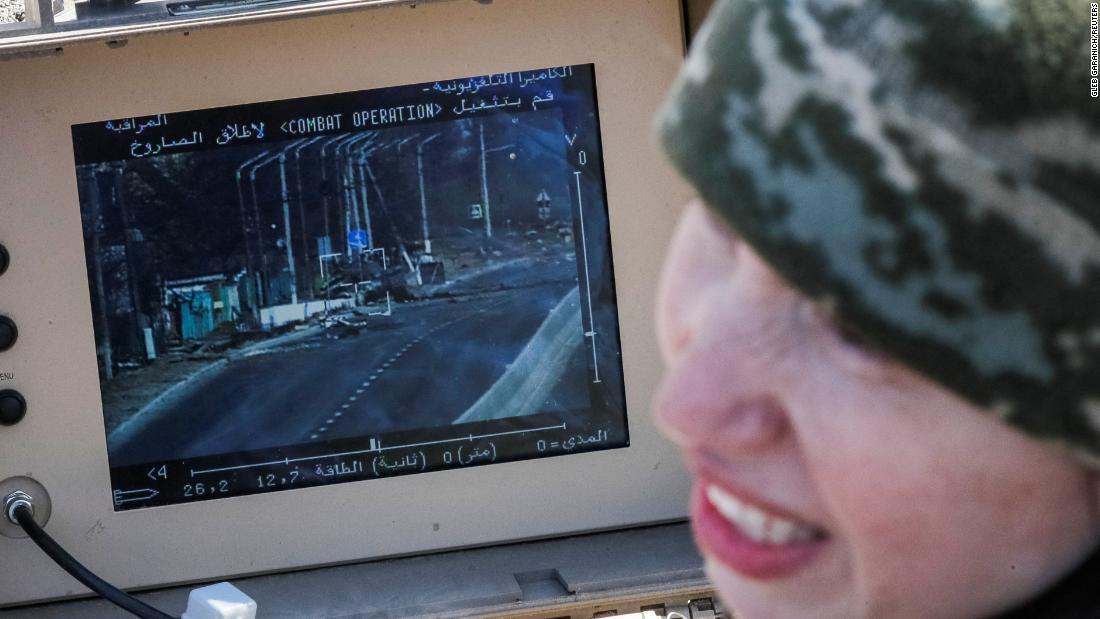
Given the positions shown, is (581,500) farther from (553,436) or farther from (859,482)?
(859,482)

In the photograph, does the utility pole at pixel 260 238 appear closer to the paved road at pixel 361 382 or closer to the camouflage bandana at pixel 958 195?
the paved road at pixel 361 382

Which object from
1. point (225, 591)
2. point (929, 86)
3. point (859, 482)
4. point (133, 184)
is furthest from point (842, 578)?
point (133, 184)

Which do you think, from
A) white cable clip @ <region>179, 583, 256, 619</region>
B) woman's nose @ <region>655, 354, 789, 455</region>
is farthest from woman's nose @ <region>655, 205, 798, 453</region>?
white cable clip @ <region>179, 583, 256, 619</region>

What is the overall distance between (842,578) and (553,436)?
2.04 metres

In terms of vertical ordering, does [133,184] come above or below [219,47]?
below

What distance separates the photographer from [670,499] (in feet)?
8.45

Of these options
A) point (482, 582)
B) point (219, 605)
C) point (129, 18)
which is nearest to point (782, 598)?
point (219, 605)

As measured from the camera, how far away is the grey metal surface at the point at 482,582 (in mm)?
2321

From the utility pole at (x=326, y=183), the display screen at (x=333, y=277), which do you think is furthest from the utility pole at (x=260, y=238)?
the utility pole at (x=326, y=183)

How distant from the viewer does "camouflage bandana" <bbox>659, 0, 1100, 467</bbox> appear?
0.43 meters

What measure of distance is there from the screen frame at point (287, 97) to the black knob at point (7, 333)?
0.06ft

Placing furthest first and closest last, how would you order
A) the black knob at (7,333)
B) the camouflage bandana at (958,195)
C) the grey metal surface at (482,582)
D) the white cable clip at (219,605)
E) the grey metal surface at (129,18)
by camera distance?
the black knob at (7,333) → the grey metal surface at (482,582) → the grey metal surface at (129,18) → the white cable clip at (219,605) → the camouflage bandana at (958,195)

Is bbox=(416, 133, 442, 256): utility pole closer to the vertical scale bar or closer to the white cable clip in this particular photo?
the vertical scale bar

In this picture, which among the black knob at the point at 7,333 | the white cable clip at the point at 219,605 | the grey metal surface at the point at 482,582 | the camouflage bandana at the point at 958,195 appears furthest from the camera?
the black knob at the point at 7,333
